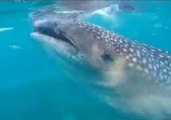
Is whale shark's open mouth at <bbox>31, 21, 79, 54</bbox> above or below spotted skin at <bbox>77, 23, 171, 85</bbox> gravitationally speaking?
above

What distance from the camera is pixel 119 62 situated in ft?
18.4

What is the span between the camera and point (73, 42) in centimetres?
535

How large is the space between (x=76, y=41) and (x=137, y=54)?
124 cm

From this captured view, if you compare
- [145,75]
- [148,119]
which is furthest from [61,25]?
[148,119]

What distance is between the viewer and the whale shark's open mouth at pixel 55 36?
538cm

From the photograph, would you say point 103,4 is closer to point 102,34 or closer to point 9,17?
point 9,17

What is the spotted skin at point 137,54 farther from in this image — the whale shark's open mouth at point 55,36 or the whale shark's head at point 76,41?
the whale shark's open mouth at point 55,36

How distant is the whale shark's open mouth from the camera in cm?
538

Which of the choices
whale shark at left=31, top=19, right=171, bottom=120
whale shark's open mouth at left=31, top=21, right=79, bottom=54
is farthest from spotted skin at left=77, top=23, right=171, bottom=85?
whale shark's open mouth at left=31, top=21, right=79, bottom=54

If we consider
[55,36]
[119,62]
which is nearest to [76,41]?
Answer: [55,36]

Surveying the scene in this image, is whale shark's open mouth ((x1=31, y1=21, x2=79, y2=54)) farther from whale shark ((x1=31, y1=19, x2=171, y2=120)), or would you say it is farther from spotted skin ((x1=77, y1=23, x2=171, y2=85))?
spotted skin ((x1=77, y1=23, x2=171, y2=85))

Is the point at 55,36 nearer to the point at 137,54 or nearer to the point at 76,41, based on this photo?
the point at 76,41

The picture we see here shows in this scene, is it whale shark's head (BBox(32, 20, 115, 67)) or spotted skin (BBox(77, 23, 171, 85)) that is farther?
spotted skin (BBox(77, 23, 171, 85))

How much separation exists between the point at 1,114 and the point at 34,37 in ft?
35.6
